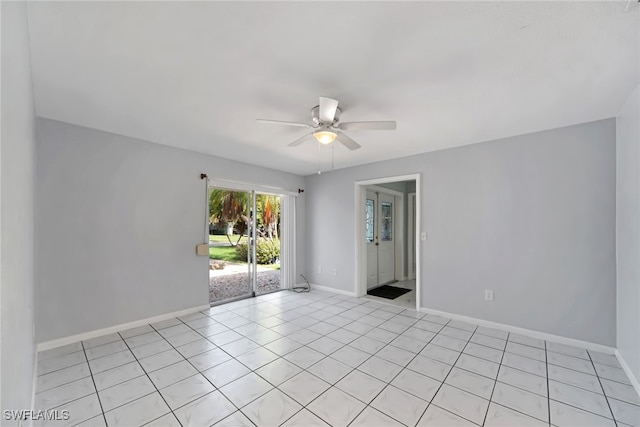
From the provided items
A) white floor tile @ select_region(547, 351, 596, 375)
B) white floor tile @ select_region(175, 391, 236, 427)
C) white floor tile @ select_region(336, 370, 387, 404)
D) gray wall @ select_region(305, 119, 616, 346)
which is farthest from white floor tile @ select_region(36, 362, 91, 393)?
white floor tile @ select_region(547, 351, 596, 375)

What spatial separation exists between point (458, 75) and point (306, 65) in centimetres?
114

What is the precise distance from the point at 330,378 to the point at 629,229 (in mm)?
2978

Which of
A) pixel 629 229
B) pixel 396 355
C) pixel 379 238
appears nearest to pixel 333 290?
pixel 379 238

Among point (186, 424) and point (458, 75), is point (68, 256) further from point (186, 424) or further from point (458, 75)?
point (458, 75)

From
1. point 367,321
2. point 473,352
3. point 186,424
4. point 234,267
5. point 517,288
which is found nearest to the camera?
point 186,424

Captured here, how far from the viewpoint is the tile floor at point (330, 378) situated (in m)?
1.82

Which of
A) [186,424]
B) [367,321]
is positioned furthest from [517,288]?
→ [186,424]

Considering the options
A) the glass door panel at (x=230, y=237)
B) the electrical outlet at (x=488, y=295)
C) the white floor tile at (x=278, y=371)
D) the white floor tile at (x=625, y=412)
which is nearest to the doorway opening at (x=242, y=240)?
the glass door panel at (x=230, y=237)

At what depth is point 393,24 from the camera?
1.46m

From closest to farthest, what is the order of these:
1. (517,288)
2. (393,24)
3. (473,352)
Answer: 1. (393,24)
2. (473,352)
3. (517,288)

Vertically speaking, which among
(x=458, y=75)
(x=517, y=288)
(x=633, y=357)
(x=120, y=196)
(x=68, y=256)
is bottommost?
(x=633, y=357)

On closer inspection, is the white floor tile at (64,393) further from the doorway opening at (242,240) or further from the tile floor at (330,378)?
the doorway opening at (242,240)

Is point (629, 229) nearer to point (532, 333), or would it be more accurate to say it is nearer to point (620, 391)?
point (620, 391)

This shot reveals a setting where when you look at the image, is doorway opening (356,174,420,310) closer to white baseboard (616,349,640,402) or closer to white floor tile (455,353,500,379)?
white floor tile (455,353,500,379)
